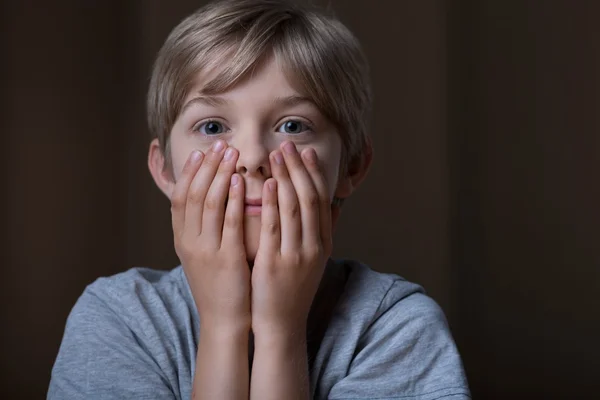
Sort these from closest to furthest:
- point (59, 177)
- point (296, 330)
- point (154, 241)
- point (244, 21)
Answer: point (296, 330) < point (244, 21) < point (59, 177) < point (154, 241)

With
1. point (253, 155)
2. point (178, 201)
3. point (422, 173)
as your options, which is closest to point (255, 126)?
point (253, 155)

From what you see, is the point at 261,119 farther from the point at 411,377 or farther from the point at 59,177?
the point at 59,177

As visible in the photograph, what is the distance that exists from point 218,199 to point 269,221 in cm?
8

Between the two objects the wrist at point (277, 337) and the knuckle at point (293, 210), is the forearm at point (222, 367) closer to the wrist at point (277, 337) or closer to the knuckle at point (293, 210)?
the wrist at point (277, 337)

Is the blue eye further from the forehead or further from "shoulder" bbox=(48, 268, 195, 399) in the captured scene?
"shoulder" bbox=(48, 268, 195, 399)

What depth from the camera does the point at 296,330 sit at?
1.11 meters

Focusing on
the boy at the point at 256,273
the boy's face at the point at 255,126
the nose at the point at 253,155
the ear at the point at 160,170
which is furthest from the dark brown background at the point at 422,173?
the nose at the point at 253,155

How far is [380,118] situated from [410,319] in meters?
0.91

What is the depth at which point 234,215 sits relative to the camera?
3.61 ft

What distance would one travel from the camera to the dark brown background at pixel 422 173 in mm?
1784

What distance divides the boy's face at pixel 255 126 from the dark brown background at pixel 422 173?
2.36ft

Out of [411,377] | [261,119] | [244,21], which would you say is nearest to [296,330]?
[411,377]

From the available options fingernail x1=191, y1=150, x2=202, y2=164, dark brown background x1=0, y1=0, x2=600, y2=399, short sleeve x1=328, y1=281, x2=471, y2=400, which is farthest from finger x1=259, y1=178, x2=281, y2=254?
dark brown background x1=0, y1=0, x2=600, y2=399

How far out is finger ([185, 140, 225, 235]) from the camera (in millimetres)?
1114
